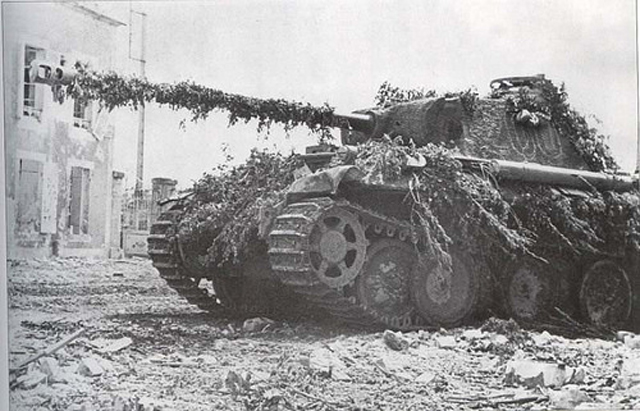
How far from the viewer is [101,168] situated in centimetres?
346

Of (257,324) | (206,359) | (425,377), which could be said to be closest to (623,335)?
(425,377)

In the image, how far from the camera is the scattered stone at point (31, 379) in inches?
132

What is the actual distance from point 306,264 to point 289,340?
0.31m

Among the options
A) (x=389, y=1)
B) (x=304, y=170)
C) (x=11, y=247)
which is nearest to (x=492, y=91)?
(x=389, y=1)

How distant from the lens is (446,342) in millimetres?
3977

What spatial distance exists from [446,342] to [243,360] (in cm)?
89

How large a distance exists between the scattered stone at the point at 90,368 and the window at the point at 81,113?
85cm

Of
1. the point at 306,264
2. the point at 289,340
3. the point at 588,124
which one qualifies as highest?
the point at 588,124

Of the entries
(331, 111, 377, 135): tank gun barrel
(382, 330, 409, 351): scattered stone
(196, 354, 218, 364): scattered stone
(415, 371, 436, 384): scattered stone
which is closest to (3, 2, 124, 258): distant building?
(196, 354, 218, 364): scattered stone

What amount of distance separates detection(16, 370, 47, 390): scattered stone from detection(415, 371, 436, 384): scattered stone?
1463 millimetres

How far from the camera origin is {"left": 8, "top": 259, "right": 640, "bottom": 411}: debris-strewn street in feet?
11.2

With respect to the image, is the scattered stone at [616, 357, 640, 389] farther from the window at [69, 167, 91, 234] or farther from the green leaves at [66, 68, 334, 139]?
the window at [69, 167, 91, 234]

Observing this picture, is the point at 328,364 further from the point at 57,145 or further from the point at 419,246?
the point at 57,145

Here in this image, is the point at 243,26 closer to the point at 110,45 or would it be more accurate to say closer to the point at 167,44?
the point at 167,44
